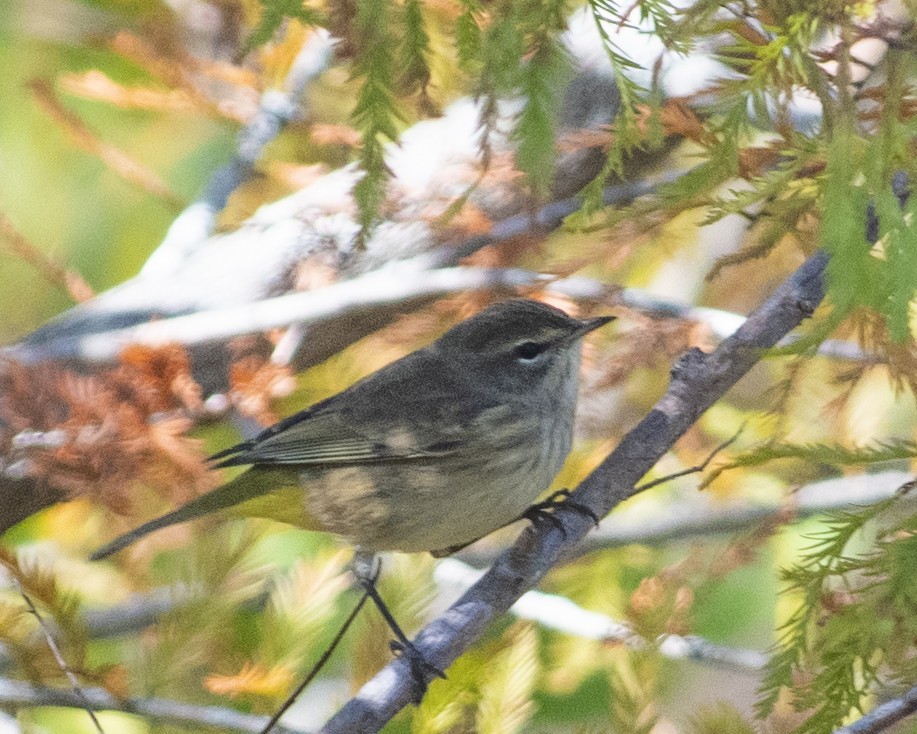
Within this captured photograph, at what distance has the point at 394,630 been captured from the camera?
2.46 m

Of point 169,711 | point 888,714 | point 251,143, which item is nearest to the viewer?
point 888,714

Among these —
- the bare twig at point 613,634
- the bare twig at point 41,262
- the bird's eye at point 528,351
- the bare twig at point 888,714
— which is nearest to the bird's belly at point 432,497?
the bare twig at point 613,634

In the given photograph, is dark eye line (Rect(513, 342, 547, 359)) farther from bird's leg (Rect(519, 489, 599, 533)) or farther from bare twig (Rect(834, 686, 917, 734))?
bare twig (Rect(834, 686, 917, 734))

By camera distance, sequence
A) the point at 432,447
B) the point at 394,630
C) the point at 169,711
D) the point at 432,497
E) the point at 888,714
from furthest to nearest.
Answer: the point at 432,447 < the point at 432,497 < the point at 394,630 < the point at 169,711 < the point at 888,714

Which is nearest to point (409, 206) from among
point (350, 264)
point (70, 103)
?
point (350, 264)

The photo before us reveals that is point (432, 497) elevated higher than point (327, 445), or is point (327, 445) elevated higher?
point (327, 445)

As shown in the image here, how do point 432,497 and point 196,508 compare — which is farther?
point 432,497

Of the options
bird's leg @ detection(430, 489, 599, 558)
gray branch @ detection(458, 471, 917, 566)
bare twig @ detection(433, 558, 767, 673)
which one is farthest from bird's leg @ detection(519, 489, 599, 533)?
gray branch @ detection(458, 471, 917, 566)

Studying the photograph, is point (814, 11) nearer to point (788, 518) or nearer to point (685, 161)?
point (788, 518)

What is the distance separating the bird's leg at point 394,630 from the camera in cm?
198

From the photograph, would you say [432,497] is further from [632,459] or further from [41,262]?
[41,262]

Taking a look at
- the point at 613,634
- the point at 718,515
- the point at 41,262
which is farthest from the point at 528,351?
the point at 41,262

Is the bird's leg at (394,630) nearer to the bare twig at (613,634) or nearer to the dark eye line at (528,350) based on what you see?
the bare twig at (613,634)

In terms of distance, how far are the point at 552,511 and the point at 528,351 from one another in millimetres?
627
